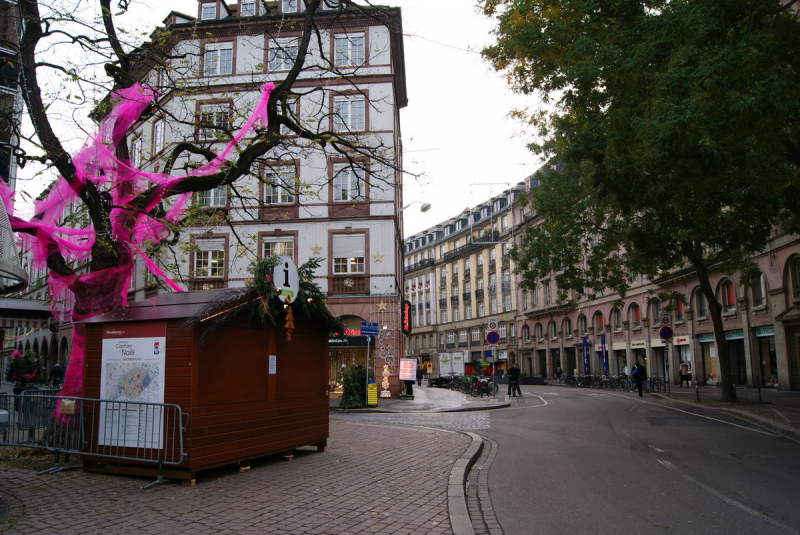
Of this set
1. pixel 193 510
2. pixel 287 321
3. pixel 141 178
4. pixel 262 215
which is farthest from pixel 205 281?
pixel 193 510

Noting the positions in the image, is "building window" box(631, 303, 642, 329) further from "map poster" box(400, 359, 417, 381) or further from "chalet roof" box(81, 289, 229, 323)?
"chalet roof" box(81, 289, 229, 323)

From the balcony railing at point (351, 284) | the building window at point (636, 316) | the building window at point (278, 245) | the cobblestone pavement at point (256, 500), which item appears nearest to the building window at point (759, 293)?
the building window at point (636, 316)

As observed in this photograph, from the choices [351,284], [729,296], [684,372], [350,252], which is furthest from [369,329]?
[684,372]

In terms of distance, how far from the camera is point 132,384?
8.52m

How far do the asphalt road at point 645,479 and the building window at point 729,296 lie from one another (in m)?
22.6

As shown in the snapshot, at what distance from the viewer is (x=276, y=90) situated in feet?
35.1

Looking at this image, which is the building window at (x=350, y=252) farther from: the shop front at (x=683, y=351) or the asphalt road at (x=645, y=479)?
the shop front at (x=683, y=351)

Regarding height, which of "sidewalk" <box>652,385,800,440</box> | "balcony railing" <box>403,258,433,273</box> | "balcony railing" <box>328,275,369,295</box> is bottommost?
"sidewalk" <box>652,385,800,440</box>

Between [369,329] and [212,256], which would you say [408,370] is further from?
[212,256]

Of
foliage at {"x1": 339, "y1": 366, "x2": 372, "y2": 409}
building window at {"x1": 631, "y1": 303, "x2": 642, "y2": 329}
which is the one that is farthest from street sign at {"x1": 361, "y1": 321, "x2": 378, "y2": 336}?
building window at {"x1": 631, "y1": 303, "x2": 642, "y2": 329}

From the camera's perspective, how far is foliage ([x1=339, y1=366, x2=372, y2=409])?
Answer: 23.7m

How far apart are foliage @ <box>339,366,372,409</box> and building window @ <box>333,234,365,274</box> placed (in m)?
7.00

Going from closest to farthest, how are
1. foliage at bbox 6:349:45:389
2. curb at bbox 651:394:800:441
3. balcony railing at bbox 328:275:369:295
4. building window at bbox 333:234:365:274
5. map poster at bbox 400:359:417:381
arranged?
curb at bbox 651:394:800:441
foliage at bbox 6:349:45:389
map poster at bbox 400:359:417:381
balcony railing at bbox 328:275:369:295
building window at bbox 333:234:365:274

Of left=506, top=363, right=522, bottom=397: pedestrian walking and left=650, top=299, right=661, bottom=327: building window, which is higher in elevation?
left=650, top=299, right=661, bottom=327: building window
